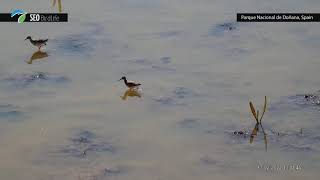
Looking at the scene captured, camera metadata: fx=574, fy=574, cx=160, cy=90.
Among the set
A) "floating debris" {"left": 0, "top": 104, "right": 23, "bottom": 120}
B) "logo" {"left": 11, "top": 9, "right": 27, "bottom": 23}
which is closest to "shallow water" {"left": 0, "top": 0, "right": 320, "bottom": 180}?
"floating debris" {"left": 0, "top": 104, "right": 23, "bottom": 120}

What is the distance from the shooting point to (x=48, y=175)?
5.72 m

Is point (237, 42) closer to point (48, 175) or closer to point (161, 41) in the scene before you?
point (161, 41)

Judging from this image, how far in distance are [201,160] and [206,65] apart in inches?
91.9

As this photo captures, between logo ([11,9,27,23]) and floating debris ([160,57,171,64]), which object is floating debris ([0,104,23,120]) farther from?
logo ([11,9,27,23])

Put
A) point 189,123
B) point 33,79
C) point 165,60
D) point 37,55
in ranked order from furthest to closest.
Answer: point 37,55, point 165,60, point 33,79, point 189,123

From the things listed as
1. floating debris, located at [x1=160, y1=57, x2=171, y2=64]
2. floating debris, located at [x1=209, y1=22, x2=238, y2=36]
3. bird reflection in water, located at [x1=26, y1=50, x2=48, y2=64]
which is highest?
floating debris, located at [x1=209, y1=22, x2=238, y2=36]

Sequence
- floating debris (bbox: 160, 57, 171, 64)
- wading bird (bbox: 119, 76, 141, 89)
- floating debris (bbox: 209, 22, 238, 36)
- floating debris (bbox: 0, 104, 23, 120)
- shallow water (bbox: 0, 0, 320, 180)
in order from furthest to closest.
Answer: floating debris (bbox: 209, 22, 238, 36), floating debris (bbox: 160, 57, 171, 64), wading bird (bbox: 119, 76, 141, 89), floating debris (bbox: 0, 104, 23, 120), shallow water (bbox: 0, 0, 320, 180)

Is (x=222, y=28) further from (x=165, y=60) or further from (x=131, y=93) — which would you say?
(x=131, y=93)

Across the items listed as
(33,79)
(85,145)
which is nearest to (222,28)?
(33,79)

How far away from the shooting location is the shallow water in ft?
19.4

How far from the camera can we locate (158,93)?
7.30 m

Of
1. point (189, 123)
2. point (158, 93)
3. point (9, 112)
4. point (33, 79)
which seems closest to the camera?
point (189, 123)

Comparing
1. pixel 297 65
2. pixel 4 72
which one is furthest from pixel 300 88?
pixel 4 72

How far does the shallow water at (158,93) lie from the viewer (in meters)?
5.93
